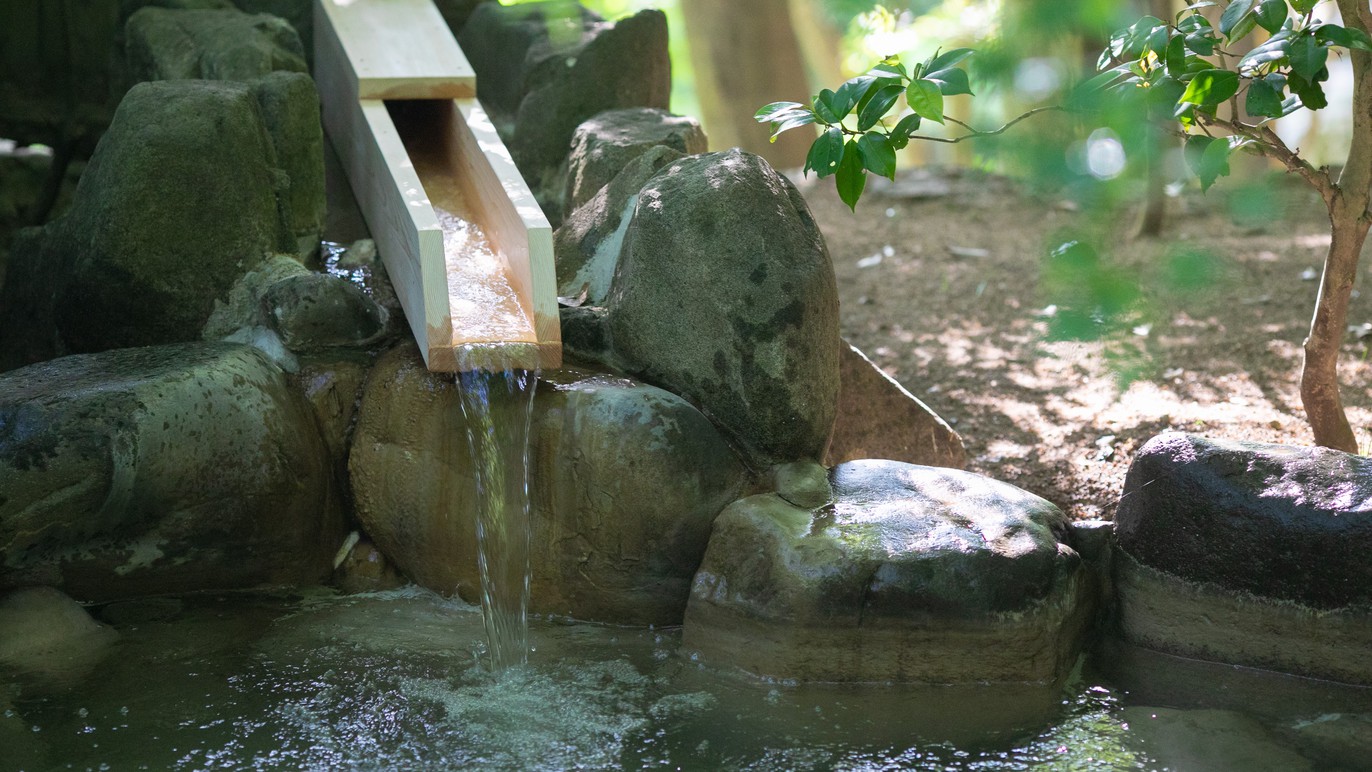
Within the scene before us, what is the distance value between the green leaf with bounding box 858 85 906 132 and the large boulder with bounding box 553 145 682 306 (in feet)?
3.87

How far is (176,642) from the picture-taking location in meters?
3.72

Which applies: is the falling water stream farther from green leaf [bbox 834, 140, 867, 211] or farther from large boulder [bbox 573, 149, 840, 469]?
green leaf [bbox 834, 140, 867, 211]

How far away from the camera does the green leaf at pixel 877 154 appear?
3.32 meters

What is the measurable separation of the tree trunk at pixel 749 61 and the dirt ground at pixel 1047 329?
7.28ft

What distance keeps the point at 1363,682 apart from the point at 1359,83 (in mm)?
1913

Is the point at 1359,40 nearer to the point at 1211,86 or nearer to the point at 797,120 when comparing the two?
the point at 1211,86

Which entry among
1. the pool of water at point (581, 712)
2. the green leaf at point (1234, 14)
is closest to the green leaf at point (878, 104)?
the green leaf at point (1234, 14)

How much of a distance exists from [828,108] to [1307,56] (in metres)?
1.22

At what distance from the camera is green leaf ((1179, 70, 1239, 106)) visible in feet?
10.2

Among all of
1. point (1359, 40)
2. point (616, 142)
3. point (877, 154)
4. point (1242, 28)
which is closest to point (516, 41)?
point (616, 142)

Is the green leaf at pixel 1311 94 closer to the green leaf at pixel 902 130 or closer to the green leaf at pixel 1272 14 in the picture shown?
the green leaf at pixel 1272 14

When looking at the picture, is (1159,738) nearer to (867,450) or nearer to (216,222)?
(867,450)

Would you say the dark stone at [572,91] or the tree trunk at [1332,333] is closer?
the tree trunk at [1332,333]

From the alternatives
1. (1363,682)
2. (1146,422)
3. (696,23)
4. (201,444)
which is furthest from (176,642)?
(696,23)
